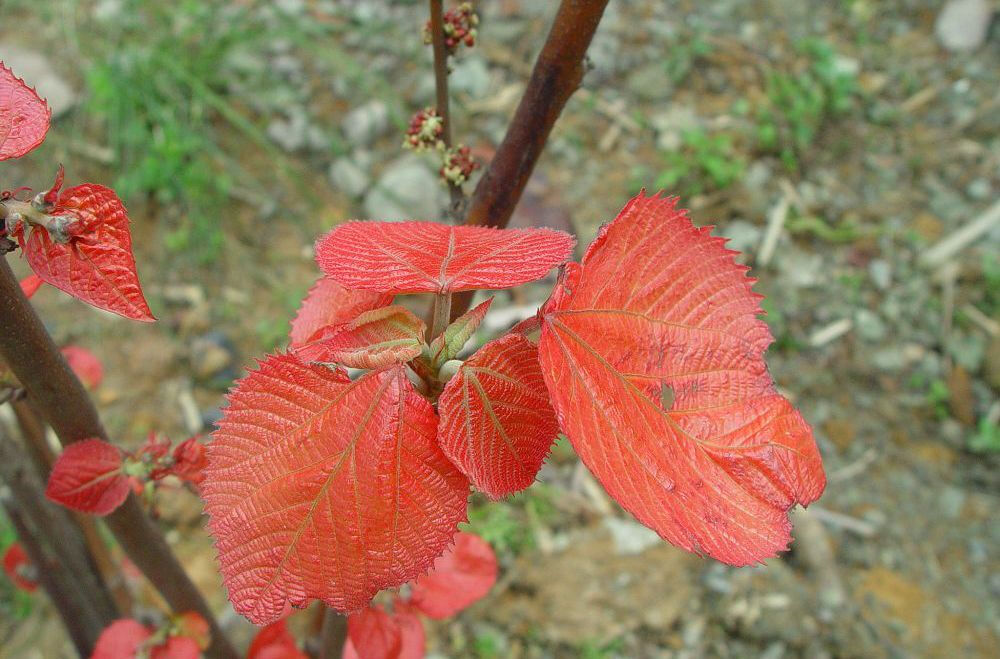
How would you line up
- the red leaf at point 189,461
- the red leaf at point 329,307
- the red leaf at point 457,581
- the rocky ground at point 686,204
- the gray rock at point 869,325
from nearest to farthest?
the red leaf at point 329,307 < the red leaf at point 189,461 < the red leaf at point 457,581 < the rocky ground at point 686,204 < the gray rock at point 869,325

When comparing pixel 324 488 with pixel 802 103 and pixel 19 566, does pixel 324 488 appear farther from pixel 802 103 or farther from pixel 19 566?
pixel 802 103

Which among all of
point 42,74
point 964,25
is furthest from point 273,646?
point 964,25

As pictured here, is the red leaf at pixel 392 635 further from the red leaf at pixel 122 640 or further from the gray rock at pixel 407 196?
the gray rock at pixel 407 196

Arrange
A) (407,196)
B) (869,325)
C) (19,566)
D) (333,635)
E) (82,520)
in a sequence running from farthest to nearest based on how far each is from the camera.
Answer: (407,196) → (869,325) → (19,566) → (82,520) → (333,635)

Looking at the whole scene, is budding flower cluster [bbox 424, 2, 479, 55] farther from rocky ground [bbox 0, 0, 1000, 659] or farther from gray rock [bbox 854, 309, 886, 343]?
gray rock [bbox 854, 309, 886, 343]

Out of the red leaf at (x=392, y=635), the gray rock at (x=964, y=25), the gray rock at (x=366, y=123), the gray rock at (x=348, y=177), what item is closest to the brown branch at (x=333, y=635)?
the red leaf at (x=392, y=635)

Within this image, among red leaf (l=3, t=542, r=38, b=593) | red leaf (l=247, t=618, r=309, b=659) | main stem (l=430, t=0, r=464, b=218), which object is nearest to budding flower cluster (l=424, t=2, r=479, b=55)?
main stem (l=430, t=0, r=464, b=218)

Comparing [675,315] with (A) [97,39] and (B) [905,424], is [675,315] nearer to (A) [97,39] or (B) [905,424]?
(B) [905,424]
